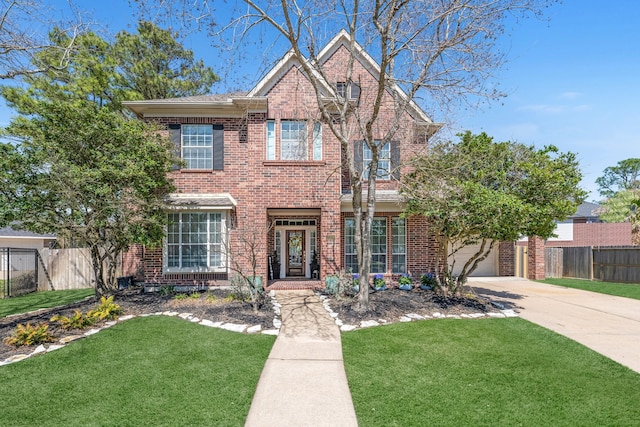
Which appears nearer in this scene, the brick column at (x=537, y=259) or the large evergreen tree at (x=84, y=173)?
the large evergreen tree at (x=84, y=173)

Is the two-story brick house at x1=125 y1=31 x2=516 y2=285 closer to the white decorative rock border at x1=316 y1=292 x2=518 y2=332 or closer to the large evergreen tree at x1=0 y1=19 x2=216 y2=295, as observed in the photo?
the large evergreen tree at x1=0 y1=19 x2=216 y2=295

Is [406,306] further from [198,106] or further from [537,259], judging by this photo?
[537,259]

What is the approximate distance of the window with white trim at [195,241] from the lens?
12.0 m

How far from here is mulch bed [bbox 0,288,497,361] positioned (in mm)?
8141

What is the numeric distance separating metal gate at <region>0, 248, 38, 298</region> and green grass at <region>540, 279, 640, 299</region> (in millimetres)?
21969

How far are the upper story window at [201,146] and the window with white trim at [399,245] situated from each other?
6.81 metres

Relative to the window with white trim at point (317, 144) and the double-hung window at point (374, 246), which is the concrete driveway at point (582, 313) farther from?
the window with white trim at point (317, 144)


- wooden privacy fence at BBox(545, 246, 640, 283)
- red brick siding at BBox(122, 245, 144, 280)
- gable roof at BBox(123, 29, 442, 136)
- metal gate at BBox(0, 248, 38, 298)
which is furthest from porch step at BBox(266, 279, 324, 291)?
wooden privacy fence at BBox(545, 246, 640, 283)

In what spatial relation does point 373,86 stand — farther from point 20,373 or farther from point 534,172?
point 20,373

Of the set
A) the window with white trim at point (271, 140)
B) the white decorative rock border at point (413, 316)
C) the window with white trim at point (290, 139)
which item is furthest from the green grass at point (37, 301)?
the white decorative rock border at point (413, 316)

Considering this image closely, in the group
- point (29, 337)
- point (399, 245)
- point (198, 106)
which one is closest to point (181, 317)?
point (29, 337)

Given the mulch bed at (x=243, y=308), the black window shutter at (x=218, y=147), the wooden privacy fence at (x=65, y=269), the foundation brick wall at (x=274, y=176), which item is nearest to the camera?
the mulch bed at (x=243, y=308)

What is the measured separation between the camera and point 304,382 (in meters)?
5.10

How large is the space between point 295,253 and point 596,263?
566 inches
